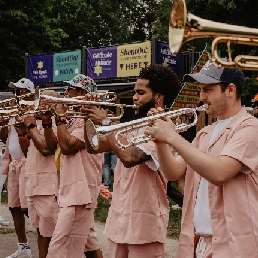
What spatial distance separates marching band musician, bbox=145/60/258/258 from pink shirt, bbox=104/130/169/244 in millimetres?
550

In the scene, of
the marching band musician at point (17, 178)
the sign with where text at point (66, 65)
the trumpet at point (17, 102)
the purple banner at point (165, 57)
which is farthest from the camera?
the sign with where text at point (66, 65)

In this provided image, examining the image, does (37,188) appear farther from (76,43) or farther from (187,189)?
(76,43)

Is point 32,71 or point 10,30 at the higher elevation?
point 10,30

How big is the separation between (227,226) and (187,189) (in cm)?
40

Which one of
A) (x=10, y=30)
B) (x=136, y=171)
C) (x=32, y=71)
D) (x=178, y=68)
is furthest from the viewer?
(x=10, y=30)

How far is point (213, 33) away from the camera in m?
2.37

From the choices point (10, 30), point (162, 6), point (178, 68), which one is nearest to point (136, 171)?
point (178, 68)

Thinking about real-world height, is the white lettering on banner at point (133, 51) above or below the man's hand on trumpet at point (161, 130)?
above

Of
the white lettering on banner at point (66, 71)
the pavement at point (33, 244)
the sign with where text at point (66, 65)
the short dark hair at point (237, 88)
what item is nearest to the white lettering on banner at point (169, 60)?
the sign with where text at point (66, 65)

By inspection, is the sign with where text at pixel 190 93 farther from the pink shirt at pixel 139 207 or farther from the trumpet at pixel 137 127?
the trumpet at pixel 137 127

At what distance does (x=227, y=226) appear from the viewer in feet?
8.91

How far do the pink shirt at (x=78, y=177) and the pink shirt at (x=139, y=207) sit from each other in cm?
94

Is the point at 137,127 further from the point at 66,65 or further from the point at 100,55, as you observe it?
the point at 66,65

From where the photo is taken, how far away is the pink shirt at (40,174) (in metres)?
5.42
